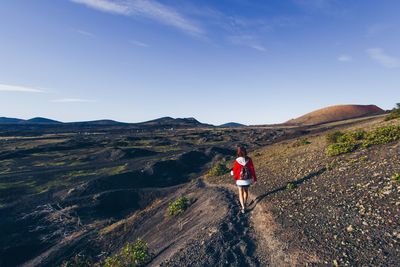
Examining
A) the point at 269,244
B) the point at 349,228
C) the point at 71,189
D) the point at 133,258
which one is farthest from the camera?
the point at 71,189

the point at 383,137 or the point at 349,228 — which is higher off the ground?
the point at 383,137

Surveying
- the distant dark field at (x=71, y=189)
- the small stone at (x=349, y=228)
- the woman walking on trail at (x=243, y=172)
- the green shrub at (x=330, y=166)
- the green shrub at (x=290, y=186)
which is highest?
the woman walking on trail at (x=243, y=172)

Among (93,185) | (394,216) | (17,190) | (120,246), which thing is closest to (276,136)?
(93,185)

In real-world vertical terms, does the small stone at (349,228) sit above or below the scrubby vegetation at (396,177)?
below

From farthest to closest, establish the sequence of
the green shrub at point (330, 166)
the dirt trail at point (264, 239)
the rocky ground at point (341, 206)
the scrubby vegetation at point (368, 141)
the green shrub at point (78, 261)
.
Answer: the scrubby vegetation at point (368, 141) < the green shrub at point (78, 261) < the green shrub at point (330, 166) < the dirt trail at point (264, 239) < the rocky ground at point (341, 206)

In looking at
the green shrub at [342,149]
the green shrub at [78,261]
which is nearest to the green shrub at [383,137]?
the green shrub at [342,149]

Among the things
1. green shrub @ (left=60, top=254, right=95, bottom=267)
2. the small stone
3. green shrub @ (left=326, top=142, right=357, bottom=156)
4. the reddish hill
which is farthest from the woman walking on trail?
the reddish hill

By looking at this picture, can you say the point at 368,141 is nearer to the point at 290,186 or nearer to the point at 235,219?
the point at 290,186

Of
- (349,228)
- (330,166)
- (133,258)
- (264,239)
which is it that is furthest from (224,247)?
(330,166)

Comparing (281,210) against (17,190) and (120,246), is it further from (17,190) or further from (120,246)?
(17,190)

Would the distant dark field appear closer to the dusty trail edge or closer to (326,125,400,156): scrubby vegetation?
the dusty trail edge

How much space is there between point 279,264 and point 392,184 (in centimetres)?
721

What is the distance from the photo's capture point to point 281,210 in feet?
45.2

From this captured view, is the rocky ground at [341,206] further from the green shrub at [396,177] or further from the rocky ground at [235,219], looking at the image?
the green shrub at [396,177]
